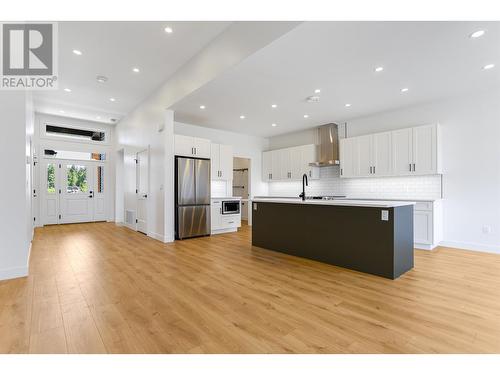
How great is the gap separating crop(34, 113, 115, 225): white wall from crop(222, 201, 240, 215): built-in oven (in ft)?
16.1

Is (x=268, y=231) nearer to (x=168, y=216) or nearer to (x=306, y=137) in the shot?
(x=168, y=216)

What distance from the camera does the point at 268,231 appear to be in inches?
183

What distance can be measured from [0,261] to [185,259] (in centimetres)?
228

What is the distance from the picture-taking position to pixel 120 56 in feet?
14.0

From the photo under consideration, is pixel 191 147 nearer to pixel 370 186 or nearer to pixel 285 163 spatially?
pixel 285 163

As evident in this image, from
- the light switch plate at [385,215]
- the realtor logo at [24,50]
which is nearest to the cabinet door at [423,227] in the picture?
the light switch plate at [385,215]

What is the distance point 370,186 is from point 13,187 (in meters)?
6.73

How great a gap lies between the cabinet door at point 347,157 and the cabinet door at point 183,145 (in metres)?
3.79

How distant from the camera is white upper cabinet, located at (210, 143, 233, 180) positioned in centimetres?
688

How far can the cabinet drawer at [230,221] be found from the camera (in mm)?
6559

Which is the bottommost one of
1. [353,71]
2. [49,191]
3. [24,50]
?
[49,191]

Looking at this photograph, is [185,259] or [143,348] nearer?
[143,348]

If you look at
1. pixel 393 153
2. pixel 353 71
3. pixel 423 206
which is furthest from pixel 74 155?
pixel 423 206
